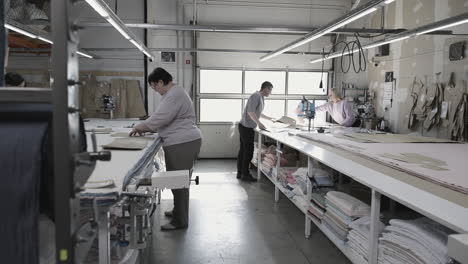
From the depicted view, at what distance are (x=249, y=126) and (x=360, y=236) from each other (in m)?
3.63

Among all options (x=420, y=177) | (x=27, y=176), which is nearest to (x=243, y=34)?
(x=420, y=177)

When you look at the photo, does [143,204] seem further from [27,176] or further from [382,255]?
[382,255]

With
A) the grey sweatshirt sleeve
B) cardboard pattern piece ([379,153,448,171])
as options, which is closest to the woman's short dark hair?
the grey sweatshirt sleeve

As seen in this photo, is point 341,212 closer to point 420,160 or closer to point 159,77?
point 420,160

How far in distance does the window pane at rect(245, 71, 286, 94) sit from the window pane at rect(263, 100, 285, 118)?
Answer: 25cm

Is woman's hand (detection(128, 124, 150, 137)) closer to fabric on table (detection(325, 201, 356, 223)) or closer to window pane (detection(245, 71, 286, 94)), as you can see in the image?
fabric on table (detection(325, 201, 356, 223))

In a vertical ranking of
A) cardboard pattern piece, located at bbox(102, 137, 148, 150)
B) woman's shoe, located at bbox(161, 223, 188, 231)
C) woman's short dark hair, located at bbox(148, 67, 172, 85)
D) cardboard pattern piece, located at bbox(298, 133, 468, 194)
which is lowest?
woman's shoe, located at bbox(161, 223, 188, 231)

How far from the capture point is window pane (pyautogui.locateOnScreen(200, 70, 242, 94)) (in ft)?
26.2

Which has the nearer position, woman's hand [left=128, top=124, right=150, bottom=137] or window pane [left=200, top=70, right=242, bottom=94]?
woman's hand [left=128, top=124, right=150, bottom=137]

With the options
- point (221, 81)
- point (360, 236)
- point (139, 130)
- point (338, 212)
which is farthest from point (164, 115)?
point (221, 81)

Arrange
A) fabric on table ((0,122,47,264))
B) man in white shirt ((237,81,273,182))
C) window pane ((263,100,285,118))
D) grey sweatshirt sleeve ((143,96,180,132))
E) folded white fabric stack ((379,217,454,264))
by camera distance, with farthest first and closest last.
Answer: window pane ((263,100,285,118)), man in white shirt ((237,81,273,182)), grey sweatshirt sleeve ((143,96,180,132)), folded white fabric stack ((379,217,454,264)), fabric on table ((0,122,47,264))

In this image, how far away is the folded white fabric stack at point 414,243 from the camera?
1715 mm

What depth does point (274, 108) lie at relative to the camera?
827 centimetres

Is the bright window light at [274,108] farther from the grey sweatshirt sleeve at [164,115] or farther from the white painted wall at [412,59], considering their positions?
the grey sweatshirt sleeve at [164,115]
